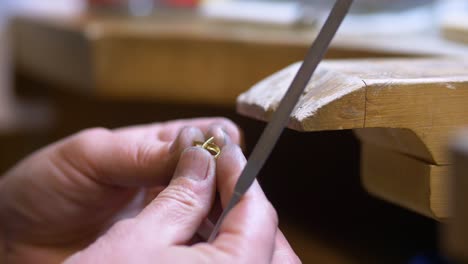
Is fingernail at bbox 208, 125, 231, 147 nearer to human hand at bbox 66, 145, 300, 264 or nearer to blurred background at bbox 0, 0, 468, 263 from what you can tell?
human hand at bbox 66, 145, 300, 264

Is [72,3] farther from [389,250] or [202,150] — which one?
[202,150]

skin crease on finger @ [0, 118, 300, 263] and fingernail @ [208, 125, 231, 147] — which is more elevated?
fingernail @ [208, 125, 231, 147]

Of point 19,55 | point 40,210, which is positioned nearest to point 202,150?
point 40,210

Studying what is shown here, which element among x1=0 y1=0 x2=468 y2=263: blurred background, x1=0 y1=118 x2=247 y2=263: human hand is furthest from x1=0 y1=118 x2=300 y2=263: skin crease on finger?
x1=0 y1=0 x2=468 y2=263: blurred background

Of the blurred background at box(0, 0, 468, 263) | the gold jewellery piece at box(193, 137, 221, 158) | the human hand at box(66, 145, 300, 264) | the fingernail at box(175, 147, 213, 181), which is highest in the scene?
the fingernail at box(175, 147, 213, 181)

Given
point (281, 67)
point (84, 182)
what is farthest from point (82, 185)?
point (281, 67)

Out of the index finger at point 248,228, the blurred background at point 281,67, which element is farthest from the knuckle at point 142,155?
the blurred background at point 281,67

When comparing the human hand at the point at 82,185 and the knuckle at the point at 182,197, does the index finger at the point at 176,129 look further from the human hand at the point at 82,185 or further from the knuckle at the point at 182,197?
the knuckle at the point at 182,197
